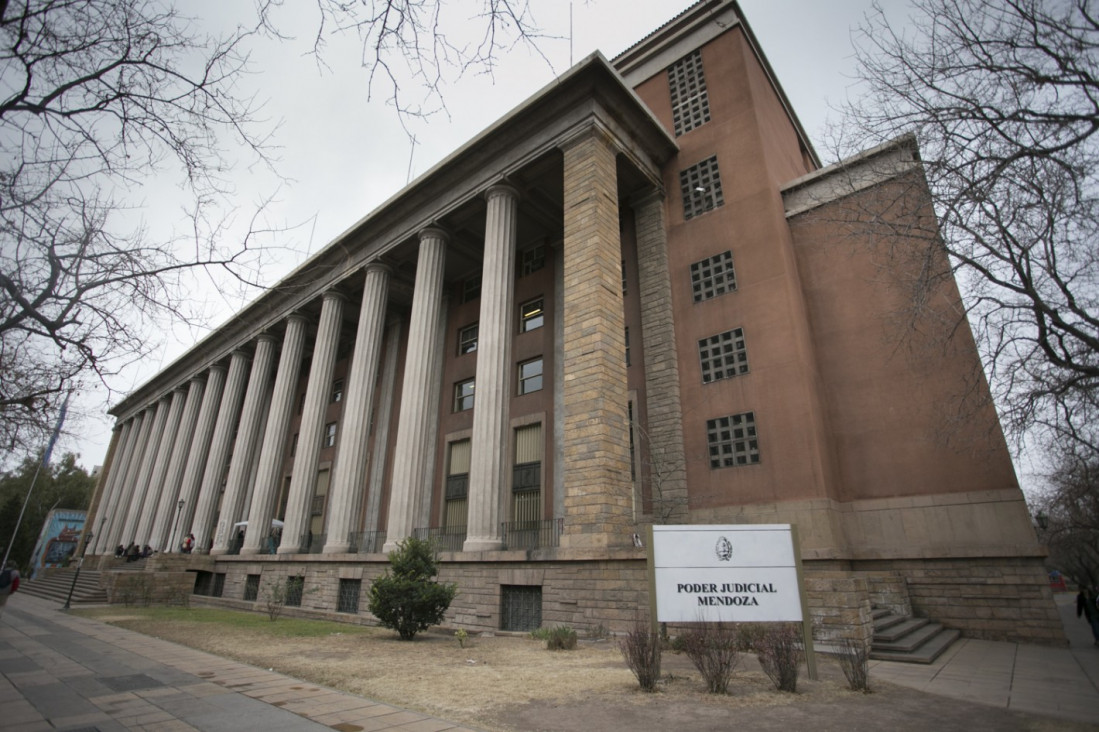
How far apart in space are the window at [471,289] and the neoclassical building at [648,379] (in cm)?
15

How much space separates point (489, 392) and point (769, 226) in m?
10.9

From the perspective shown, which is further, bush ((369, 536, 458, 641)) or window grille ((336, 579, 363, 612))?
window grille ((336, 579, 363, 612))

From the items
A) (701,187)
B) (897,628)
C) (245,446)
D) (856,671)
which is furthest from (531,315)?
(245,446)

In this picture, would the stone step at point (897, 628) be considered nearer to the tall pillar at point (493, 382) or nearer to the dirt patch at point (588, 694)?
the dirt patch at point (588, 694)

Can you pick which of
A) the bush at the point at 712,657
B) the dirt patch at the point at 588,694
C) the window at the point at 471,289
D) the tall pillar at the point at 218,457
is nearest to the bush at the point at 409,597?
the dirt patch at the point at 588,694

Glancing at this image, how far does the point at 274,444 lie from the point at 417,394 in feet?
38.2

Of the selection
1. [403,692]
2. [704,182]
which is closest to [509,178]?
[704,182]

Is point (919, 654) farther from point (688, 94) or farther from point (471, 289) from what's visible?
point (471, 289)

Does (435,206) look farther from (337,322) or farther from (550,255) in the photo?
(337,322)

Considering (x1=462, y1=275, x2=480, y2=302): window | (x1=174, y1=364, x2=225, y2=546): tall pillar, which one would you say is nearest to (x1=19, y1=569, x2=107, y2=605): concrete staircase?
(x1=174, y1=364, x2=225, y2=546): tall pillar

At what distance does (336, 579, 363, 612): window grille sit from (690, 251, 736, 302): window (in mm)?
15595

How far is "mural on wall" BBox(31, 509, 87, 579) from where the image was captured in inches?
2164

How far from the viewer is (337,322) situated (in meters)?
27.3

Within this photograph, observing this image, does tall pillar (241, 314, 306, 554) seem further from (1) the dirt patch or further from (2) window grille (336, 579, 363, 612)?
(1) the dirt patch
